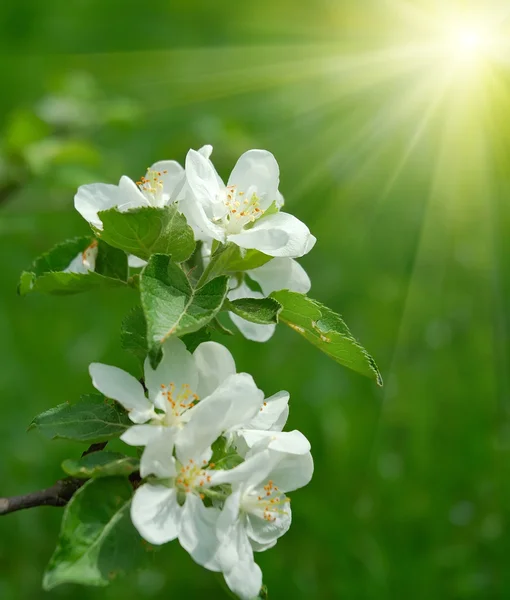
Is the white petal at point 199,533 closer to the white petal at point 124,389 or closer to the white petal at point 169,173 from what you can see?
the white petal at point 124,389

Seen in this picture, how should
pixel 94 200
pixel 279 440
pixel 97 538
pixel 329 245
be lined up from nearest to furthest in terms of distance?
pixel 97 538 < pixel 279 440 < pixel 94 200 < pixel 329 245

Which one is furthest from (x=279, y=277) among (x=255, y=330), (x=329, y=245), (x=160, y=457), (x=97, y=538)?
(x=329, y=245)

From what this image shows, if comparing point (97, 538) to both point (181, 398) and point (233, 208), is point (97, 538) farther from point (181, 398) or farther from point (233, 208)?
point (233, 208)

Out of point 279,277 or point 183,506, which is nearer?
point 183,506

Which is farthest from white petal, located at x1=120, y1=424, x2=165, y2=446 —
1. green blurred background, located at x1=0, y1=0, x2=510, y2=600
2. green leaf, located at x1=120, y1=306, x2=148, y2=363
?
green blurred background, located at x1=0, y1=0, x2=510, y2=600

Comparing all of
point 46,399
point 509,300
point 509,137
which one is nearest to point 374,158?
point 509,137

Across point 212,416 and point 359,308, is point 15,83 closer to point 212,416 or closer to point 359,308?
point 359,308
